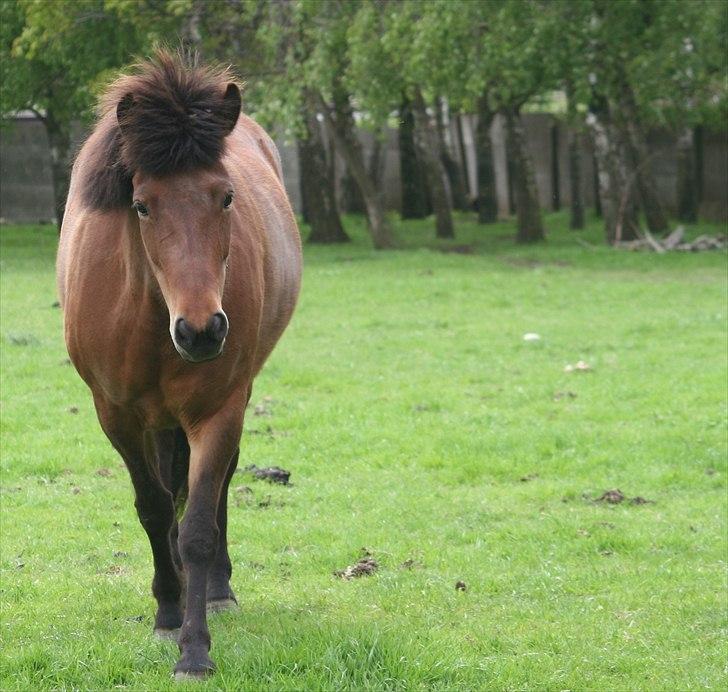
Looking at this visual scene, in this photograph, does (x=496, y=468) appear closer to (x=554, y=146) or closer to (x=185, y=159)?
(x=185, y=159)

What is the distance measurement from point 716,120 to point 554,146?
7978mm

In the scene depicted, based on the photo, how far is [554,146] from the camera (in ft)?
120

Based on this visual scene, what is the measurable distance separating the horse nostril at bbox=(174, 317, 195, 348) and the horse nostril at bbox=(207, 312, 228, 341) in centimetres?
6

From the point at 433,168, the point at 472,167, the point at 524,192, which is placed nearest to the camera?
the point at 433,168

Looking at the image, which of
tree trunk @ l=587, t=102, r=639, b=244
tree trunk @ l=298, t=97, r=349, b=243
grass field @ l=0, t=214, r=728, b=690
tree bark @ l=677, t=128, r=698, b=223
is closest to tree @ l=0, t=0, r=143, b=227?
tree trunk @ l=298, t=97, r=349, b=243

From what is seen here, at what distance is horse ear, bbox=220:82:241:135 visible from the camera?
4691 mm

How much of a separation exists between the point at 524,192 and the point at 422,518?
20449mm

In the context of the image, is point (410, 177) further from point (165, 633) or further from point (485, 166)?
point (165, 633)

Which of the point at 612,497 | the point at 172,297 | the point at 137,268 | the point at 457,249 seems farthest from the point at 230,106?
the point at 457,249

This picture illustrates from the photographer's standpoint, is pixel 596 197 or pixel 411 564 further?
pixel 596 197

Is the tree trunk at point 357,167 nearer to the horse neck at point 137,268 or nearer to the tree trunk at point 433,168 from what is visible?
the tree trunk at point 433,168

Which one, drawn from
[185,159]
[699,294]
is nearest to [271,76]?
[699,294]

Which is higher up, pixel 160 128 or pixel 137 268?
pixel 160 128

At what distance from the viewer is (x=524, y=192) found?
89.4 ft
